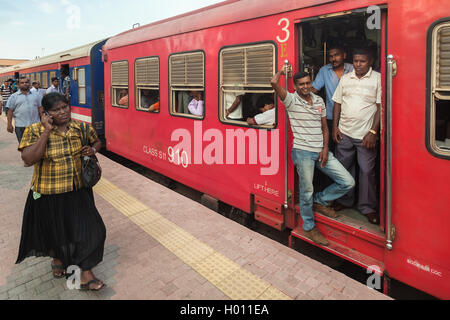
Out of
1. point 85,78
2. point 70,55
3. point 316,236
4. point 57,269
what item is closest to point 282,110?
point 316,236

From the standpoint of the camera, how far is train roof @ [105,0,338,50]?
372 cm

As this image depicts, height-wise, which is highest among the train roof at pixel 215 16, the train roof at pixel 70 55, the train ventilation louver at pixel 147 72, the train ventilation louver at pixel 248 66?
the train roof at pixel 70 55

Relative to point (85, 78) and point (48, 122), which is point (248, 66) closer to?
point (48, 122)

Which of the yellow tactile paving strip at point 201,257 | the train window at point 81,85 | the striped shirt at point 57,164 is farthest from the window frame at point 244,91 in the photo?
the train window at point 81,85

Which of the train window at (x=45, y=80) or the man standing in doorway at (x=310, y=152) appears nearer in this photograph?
the man standing in doorway at (x=310, y=152)

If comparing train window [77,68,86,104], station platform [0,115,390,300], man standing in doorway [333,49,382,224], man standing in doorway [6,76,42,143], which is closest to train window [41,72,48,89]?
train window [77,68,86,104]

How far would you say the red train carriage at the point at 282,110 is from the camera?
270cm

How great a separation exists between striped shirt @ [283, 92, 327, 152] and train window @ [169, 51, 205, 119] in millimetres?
1776

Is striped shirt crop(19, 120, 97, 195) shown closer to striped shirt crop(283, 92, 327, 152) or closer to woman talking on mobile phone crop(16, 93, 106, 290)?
woman talking on mobile phone crop(16, 93, 106, 290)

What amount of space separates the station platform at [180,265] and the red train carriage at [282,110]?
1.51 ft

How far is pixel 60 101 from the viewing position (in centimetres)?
273

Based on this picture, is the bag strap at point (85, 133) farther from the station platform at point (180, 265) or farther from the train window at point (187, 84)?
the train window at point (187, 84)

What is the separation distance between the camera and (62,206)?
2.84m
